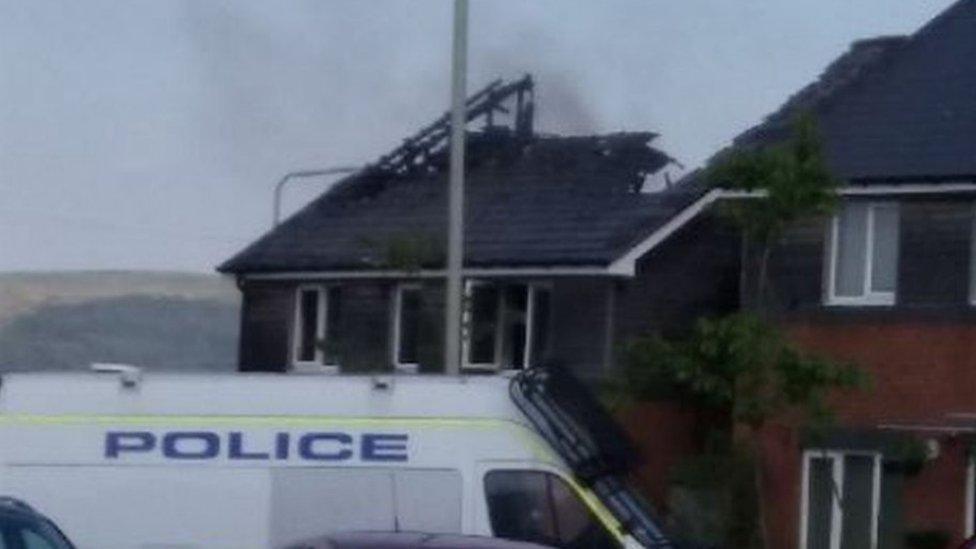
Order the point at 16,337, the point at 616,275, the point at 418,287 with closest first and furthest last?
the point at 616,275
the point at 418,287
the point at 16,337

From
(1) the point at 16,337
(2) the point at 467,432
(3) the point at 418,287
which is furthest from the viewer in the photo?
(1) the point at 16,337

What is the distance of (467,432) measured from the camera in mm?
25125

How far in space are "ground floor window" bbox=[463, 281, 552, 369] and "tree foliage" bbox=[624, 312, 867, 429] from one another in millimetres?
9611

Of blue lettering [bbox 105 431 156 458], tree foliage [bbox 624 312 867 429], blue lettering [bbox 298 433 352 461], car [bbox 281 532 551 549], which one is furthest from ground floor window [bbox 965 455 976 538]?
car [bbox 281 532 551 549]

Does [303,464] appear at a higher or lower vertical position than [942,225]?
lower

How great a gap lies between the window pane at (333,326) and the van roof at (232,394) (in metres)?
20.2

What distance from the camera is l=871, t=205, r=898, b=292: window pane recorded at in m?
37.6

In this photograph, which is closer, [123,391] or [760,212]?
[123,391]

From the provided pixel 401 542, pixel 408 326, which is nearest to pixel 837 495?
pixel 408 326

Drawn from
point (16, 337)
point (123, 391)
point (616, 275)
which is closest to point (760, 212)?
point (616, 275)

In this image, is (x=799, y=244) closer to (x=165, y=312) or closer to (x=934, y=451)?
(x=934, y=451)

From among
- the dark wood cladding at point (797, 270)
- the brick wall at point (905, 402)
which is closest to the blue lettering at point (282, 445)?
the brick wall at point (905, 402)

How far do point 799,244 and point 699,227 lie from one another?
188 inches

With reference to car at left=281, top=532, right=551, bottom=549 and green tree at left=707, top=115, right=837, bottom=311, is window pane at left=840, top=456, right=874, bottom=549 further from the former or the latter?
car at left=281, top=532, right=551, bottom=549
